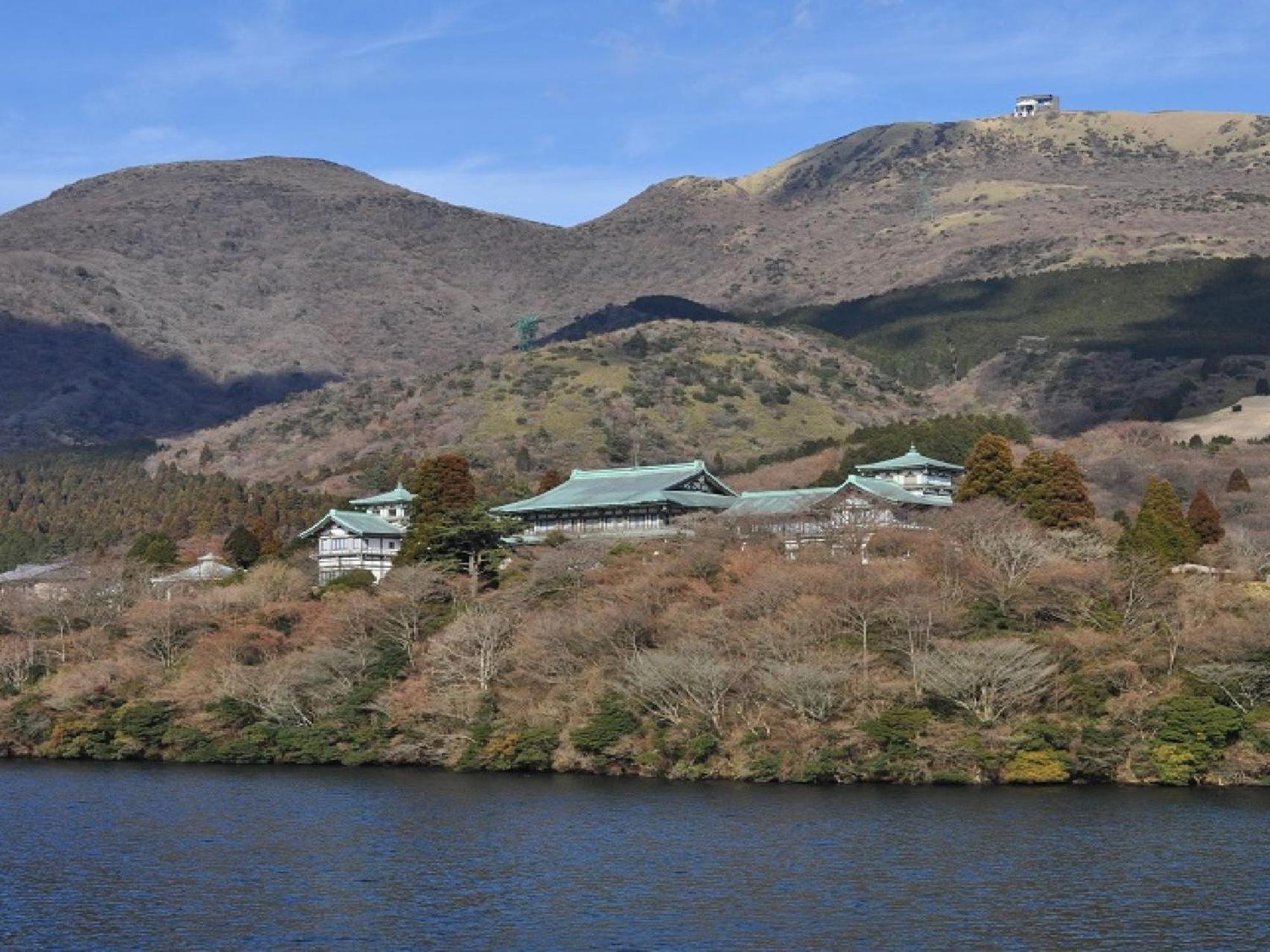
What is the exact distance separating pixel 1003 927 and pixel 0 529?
113463mm

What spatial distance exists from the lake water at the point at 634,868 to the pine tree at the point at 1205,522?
25139 millimetres

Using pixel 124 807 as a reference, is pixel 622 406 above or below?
above

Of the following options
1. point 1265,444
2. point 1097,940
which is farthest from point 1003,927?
point 1265,444

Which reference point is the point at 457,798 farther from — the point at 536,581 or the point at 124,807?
the point at 536,581

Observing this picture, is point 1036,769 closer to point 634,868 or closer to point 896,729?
point 896,729

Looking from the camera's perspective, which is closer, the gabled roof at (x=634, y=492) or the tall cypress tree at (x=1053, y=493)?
the tall cypress tree at (x=1053, y=493)

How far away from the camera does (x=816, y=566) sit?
7138 centimetres

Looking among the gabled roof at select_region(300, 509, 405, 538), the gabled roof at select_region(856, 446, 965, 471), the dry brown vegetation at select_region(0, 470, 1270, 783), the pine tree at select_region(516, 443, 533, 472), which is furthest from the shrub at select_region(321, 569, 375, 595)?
the pine tree at select_region(516, 443, 533, 472)

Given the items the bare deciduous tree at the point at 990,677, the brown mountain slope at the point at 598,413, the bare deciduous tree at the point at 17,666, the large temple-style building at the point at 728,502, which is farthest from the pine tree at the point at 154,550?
the bare deciduous tree at the point at 990,677

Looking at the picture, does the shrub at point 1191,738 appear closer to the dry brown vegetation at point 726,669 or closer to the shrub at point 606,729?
the dry brown vegetation at point 726,669

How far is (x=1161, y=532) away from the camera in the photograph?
7412 centimetres

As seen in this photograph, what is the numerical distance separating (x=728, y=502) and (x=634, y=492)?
5.00 meters

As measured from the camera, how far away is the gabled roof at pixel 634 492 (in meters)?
89.6

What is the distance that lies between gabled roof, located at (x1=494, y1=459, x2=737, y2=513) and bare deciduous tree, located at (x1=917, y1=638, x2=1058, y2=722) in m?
29.0
